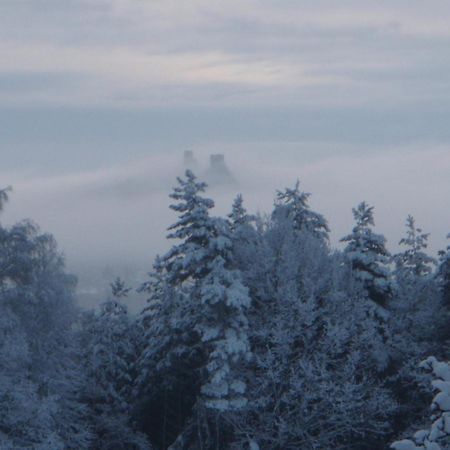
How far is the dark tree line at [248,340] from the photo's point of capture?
23.2 metres

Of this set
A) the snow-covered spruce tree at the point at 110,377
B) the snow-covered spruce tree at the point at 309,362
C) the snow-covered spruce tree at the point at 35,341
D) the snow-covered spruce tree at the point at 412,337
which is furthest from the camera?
the snow-covered spruce tree at the point at 110,377

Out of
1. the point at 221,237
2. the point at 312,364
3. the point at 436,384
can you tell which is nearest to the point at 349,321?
the point at 312,364

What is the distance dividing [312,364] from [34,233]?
39.0ft

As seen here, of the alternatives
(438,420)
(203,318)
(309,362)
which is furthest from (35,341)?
(438,420)

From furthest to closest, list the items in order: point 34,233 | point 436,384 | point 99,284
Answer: point 99,284 < point 34,233 < point 436,384

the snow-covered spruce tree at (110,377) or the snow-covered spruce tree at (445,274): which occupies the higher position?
the snow-covered spruce tree at (445,274)

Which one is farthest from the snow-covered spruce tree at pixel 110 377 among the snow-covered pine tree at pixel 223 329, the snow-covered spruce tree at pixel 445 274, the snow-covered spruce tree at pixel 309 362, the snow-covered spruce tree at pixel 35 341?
the snow-covered spruce tree at pixel 445 274

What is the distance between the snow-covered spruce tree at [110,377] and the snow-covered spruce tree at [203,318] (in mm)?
5743

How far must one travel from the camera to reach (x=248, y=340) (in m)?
25.0

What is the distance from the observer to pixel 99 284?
7717 inches

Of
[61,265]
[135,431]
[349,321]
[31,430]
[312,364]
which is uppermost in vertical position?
[61,265]

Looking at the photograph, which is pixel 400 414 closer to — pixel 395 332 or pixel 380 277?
pixel 395 332

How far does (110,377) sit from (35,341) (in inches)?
408

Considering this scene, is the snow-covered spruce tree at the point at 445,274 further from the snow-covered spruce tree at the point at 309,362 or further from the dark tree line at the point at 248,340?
the snow-covered spruce tree at the point at 309,362
